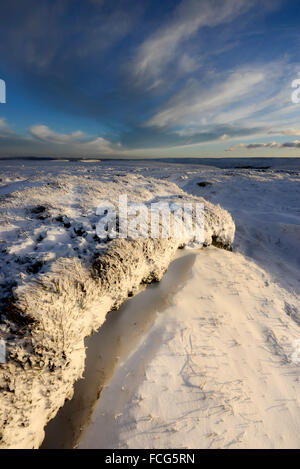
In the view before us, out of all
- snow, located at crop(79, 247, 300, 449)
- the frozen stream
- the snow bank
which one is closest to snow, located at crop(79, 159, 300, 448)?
snow, located at crop(79, 247, 300, 449)

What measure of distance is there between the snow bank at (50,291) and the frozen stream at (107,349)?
0.33m

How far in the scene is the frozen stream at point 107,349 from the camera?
2178 millimetres

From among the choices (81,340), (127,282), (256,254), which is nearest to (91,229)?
(127,282)

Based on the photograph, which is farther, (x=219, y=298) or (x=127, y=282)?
(x=219, y=298)

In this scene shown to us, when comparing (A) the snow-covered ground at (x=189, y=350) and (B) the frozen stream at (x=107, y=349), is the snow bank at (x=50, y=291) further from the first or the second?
(B) the frozen stream at (x=107, y=349)

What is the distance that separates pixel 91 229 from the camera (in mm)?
3174

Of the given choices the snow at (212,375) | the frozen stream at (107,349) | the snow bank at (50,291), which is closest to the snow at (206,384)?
the snow at (212,375)

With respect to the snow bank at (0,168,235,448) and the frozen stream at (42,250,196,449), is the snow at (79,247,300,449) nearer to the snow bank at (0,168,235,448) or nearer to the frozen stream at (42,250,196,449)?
the frozen stream at (42,250,196,449)

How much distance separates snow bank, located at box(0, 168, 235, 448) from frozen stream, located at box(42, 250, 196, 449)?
335 mm

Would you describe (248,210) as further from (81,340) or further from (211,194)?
(81,340)

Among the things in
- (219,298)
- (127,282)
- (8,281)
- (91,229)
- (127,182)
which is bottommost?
(219,298)

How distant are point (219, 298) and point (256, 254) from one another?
3.19 m

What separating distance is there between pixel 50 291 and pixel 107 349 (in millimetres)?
1236
